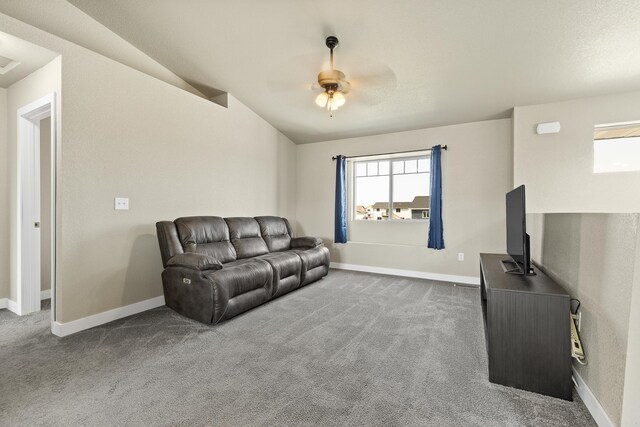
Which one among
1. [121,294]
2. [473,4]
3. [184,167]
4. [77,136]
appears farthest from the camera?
[184,167]

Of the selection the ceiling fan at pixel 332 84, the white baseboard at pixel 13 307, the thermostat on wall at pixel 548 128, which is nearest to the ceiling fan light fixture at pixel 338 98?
the ceiling fan at pixel 332 84

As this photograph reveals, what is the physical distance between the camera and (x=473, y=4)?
2.27 meters

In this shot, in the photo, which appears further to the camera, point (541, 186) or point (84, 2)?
point (541, 186)

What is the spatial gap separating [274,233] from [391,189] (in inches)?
87.7

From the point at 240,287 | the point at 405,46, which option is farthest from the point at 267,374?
the point at 405,46

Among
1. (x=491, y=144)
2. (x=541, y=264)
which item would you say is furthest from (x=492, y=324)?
(x=491, y=144)

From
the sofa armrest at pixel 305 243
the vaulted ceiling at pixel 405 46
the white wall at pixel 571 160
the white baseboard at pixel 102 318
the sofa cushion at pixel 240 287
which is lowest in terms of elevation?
the white baseboard at pixel 102 318

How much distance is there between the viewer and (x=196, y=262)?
8.73ft

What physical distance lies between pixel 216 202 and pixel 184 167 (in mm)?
661

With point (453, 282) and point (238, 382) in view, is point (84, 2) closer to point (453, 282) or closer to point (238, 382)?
point (238, 382)

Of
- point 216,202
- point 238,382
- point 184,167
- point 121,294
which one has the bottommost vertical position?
point 238,382

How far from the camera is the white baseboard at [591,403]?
4.53 ft

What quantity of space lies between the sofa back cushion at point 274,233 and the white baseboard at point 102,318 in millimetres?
1563

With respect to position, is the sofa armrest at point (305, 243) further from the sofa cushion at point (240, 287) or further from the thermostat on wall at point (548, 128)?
the thermostat on wall at point (548, 128)
